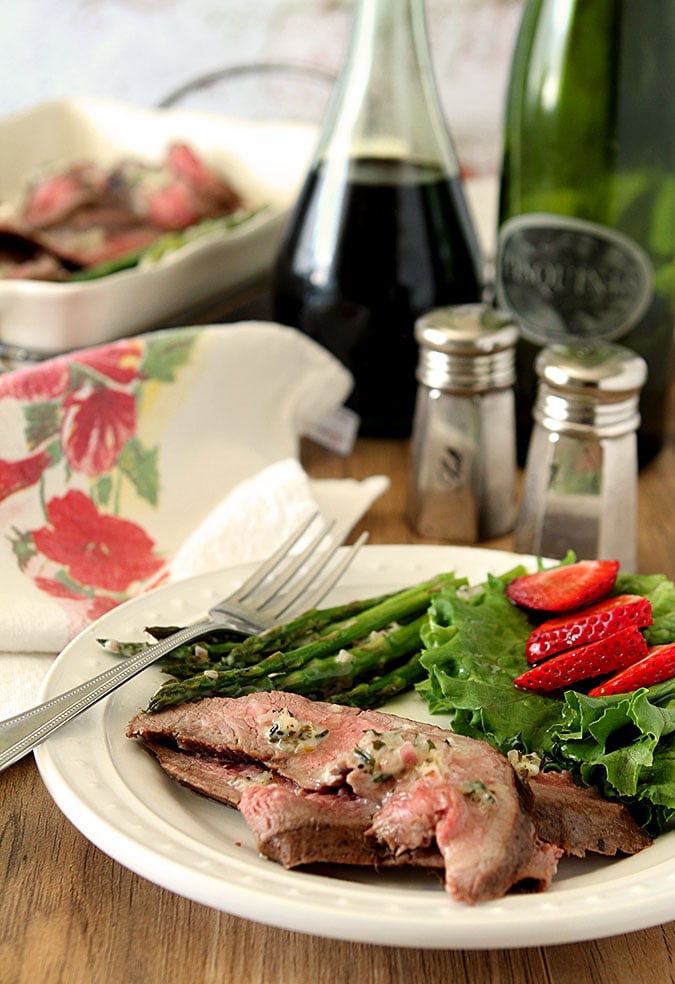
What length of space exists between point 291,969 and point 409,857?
10cm

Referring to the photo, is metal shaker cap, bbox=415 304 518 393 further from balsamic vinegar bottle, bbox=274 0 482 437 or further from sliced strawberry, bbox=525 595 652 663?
sliced strawberry, bbox=525 595 652 663

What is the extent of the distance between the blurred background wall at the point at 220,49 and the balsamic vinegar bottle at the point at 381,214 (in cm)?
82

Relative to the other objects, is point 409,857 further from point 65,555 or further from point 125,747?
point 65,555

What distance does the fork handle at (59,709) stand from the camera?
0.71m

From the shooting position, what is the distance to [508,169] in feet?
4.68

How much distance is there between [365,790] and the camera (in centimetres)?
66

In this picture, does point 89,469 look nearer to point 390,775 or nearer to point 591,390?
point 591,390

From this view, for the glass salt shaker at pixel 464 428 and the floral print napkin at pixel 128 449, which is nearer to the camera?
the floral print napkin at pixel 128 449

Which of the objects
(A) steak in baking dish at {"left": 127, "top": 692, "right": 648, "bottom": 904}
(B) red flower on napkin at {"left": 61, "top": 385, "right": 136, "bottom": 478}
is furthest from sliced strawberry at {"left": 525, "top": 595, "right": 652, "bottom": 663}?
(B) red flower on napkin at {"left": 61, "top": 385, "right": 136, "bottom": 478}

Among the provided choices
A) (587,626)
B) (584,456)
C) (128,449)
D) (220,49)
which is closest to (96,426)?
(128,449)

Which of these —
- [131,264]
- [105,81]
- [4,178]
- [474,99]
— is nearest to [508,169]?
[131,264]

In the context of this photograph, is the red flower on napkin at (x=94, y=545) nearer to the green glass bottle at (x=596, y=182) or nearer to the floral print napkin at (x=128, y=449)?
the floral print napkin at (x=128, y=449)

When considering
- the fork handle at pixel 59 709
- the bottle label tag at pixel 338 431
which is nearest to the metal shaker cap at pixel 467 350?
the bottle label tag at pixel 338 431

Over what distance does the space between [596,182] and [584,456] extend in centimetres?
40
